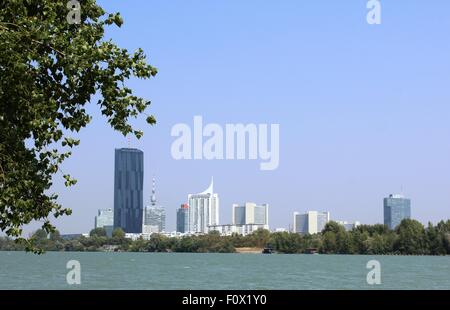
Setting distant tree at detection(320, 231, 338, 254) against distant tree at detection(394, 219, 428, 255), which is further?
distant tree at detection(320, 231, 338, 254)

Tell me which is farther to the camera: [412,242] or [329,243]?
[329,243]

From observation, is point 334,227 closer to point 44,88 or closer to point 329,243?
point 329,243

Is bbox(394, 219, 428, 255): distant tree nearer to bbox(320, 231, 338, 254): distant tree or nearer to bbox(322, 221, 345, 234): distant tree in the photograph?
bbox(320, 231, 338, 254): distant tree

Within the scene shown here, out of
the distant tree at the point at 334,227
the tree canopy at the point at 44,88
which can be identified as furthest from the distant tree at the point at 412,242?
the tree canopy at the point at 44,88

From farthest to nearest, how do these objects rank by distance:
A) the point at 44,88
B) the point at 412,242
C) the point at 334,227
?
the point at 334,227 < the point at 412,242 < the point at 44,88

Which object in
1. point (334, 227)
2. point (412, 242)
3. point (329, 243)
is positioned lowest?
point (329, 243)

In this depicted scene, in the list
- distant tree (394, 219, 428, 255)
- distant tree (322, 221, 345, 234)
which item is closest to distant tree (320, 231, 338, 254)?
distant tree (322, 221, 345, 234)

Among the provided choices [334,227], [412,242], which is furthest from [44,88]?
[334,227]

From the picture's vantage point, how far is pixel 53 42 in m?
13.0

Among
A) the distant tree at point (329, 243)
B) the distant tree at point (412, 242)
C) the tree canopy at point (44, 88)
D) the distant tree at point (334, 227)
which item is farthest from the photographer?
the distant tree at point (334, 227)

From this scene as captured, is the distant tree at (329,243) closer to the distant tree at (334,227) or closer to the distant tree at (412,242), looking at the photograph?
the distant tree at (334,227)
